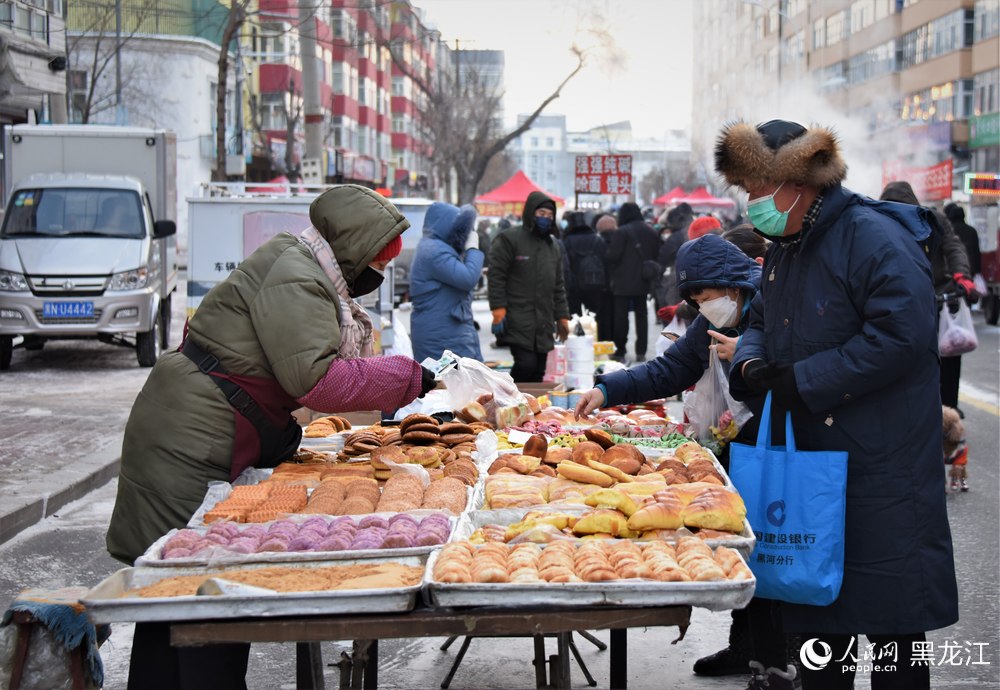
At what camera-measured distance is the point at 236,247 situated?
13.0m

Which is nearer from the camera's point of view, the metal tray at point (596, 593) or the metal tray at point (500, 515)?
the metal tray at point (596, 593)

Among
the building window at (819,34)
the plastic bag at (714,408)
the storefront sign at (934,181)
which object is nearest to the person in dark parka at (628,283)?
the plastic bag at (714,408)

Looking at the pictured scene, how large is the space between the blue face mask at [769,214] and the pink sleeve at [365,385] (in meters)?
1.34

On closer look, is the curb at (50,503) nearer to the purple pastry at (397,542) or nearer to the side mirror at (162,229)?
the purple pastry at (397,542)

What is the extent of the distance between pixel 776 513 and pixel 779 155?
118 centimetres

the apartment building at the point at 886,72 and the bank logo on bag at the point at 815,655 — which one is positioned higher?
the apartment building at the point at 886,72

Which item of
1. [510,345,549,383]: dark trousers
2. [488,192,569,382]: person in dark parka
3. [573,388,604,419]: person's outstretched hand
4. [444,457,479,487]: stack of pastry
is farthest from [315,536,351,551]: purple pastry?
[510,345,549,383]: dark trousers

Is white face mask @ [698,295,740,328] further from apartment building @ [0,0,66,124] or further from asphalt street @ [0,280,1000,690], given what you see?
apartment building @ [0,0,66,124]

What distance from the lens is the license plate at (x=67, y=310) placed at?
15.2 meters

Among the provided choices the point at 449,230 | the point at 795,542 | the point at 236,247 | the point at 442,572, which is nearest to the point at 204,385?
the point at 442,572

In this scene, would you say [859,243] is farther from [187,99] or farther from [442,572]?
[187,99]

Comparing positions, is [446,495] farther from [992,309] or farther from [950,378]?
[992,309]

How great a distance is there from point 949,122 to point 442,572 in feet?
161

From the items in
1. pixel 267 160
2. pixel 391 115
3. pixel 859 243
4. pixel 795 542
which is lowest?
pixel 795 542
